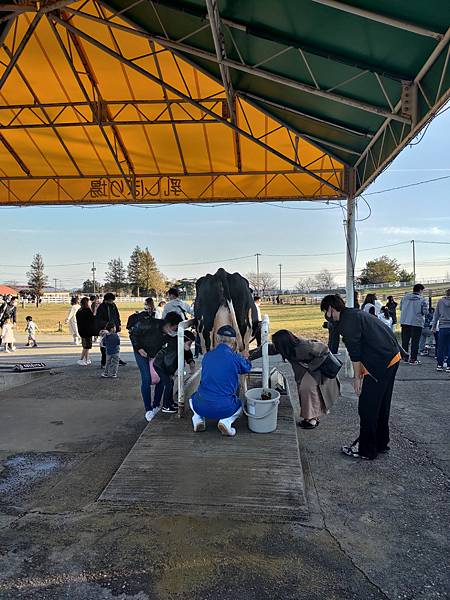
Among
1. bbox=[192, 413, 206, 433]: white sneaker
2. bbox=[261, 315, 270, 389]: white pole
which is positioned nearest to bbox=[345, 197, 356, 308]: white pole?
bbox=[261, 315, 270, 389]: white pole

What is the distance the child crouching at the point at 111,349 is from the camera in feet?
30.9

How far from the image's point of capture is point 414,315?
10508mm

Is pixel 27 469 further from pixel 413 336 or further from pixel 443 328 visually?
pixel 413 336

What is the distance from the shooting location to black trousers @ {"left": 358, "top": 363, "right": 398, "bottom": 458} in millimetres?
4559

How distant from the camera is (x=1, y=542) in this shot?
3105 mm

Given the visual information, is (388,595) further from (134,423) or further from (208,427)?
(134,423)

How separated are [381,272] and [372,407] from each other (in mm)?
54612

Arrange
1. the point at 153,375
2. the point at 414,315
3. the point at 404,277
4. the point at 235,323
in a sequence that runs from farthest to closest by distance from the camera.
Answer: the point at 404,277, the point at 414,315, the point at 153,375, the point at 235,323

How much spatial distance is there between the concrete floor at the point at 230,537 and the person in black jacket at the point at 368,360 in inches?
14.4

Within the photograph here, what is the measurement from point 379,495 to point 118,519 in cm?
227

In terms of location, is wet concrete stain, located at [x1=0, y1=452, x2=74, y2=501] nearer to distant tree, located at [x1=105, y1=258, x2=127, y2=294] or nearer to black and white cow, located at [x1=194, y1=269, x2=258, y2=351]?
black and white cow, located at [x1=194, y1=269, x2=258, y2=351]

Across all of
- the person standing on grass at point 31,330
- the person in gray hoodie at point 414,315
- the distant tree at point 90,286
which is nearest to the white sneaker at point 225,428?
the person in gray hoodie at point 414,315

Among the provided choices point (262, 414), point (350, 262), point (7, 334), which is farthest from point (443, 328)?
point (7, 334)

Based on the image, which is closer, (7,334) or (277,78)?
(277,78)
